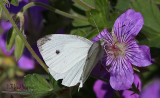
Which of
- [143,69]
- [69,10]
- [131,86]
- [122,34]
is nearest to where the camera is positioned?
[131,86]

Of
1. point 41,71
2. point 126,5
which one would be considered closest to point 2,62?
point 41,71

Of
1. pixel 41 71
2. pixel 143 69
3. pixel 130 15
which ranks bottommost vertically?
pixel 41 71

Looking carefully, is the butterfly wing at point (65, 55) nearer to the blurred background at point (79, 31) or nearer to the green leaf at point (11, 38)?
the blurred background at point (79, 31)

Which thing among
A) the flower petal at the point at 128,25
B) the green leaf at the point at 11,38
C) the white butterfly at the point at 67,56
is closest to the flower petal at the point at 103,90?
the flower petal at the point at 128,25

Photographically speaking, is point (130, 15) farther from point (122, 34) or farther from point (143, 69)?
point (143, 69)

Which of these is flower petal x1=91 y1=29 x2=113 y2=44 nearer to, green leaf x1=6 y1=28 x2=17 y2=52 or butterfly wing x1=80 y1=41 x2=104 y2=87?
butterfly wing x1=80 y1=41 x2=104 y2=87

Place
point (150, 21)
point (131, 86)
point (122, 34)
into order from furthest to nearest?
point (150, 21) < point (122, 34) < point (131, 86)
